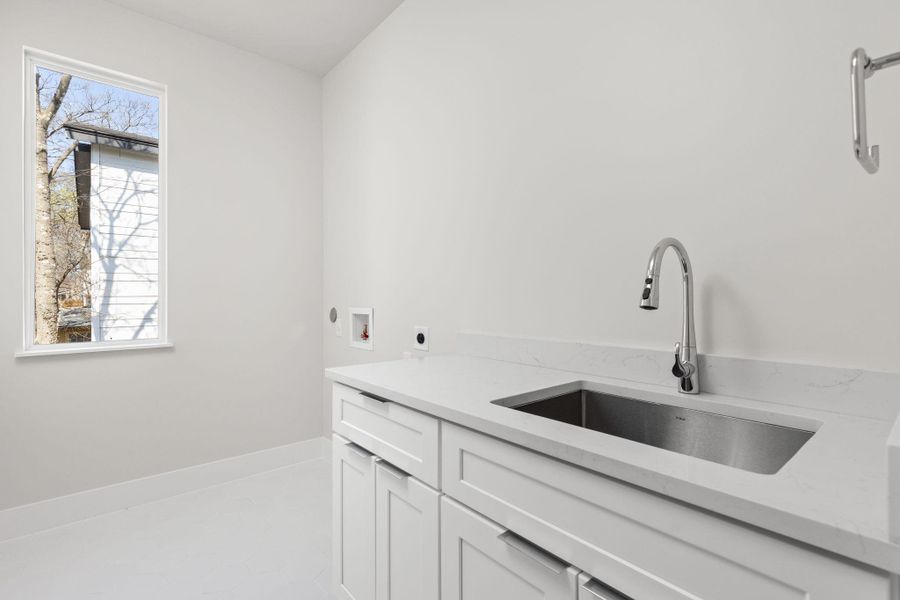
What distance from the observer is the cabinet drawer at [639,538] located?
1.83ft

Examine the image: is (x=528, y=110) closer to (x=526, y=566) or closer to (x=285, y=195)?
(x=526, y=566)

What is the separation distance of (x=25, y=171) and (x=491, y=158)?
7.37 ft

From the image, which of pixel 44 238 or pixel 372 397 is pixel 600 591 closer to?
pixel 372 397

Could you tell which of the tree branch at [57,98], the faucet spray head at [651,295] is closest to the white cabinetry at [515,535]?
the faucet spray head at [651,295]

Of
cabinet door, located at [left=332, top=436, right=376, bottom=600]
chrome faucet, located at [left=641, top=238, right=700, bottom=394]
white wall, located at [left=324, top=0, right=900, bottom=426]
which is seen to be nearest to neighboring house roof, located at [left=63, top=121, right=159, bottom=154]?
white wall, located at [left=324, top=0, right=900, bottom=426]

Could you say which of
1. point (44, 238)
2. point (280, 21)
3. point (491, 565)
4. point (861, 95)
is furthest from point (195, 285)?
point (861, 95)

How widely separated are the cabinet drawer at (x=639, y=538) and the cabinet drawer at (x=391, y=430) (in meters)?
0.13

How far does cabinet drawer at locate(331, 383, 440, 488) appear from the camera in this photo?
1159mm

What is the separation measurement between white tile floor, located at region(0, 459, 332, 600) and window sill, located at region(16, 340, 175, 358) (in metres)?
0.86

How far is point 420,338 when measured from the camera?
87.7 inches

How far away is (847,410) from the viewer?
98 cm

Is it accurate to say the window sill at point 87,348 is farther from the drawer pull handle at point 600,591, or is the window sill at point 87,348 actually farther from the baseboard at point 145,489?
the drawer pull handle at point 600,591

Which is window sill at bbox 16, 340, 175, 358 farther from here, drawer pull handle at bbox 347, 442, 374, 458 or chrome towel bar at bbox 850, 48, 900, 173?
chrome towel bar at bbox 850, 48, 900, 173

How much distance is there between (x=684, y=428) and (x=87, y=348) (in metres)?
2.77
